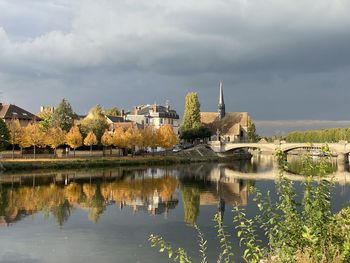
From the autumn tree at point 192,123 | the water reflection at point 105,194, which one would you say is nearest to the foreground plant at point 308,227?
the water reflection at point 105,194

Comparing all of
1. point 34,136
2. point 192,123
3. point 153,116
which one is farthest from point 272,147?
point 34,136

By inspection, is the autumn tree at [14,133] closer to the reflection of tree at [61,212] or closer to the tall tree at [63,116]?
the tall tree at [63,116]

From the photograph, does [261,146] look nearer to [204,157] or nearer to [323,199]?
[204,157]

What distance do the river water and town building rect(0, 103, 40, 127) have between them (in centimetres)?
3358

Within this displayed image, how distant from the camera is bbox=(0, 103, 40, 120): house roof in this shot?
3361 inches

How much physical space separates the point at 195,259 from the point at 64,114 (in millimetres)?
67498

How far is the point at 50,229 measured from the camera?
25453 mm

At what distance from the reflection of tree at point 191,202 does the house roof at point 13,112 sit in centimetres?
4871

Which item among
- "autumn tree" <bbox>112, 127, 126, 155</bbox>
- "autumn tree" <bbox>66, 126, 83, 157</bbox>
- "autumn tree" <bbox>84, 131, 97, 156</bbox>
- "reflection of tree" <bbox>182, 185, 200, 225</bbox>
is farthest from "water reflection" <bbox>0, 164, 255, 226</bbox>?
"autumn tree" <bbox>112, 127, 126, 155</bbox>

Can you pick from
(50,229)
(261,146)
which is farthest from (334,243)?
(261,146)

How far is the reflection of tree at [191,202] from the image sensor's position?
97.2ft

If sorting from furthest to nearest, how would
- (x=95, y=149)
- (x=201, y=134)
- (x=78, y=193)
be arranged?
(x=201, y=134), (x=95, y=149), (x=78, y=193)

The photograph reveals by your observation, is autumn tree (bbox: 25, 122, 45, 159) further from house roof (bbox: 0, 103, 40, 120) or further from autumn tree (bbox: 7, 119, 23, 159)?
house roof (bbox: 0, 103, 40, 120)

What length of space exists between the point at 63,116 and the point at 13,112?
460 inches
